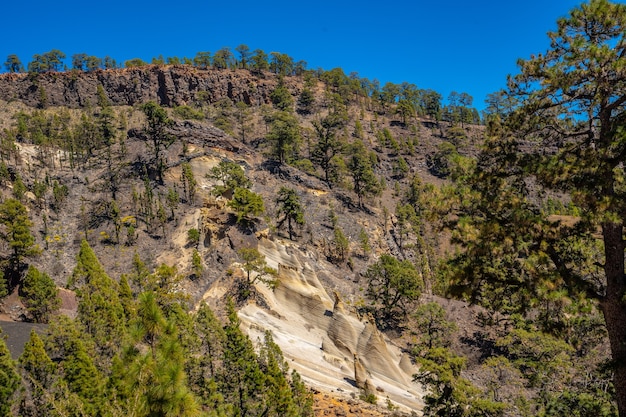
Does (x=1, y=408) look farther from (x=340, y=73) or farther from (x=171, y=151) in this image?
(x=340, y=73)

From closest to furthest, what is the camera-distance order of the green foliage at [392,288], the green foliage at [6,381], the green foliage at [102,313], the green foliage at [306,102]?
the green foliage at [6,381]
the green foliage at [102,313]
the green foliage at [392,288]
the green foliage at [306,102]

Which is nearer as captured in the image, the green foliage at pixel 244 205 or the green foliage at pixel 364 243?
the green foliage at pixel 244 205

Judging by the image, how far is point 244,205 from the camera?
4547 centimetres

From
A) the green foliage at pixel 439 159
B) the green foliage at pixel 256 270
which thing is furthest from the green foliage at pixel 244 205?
the green foliage at pixel 439 159

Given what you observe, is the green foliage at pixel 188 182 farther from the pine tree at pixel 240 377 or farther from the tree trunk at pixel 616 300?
the tree trunk at pixel 616 300

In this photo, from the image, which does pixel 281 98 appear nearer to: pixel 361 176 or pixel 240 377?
pixel 361 176

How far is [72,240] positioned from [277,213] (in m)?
24.6

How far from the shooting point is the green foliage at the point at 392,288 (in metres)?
45.7

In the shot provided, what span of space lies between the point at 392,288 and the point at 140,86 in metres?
96.2

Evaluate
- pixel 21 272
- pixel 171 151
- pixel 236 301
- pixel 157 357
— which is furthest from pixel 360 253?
pixel 157 357

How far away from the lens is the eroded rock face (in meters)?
31.3

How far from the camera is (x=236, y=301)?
35594mm

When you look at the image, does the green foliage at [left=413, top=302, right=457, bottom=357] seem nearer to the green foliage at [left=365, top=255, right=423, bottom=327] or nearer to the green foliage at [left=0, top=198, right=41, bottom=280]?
the green foliage at [left=365, top=255, right=423, bottom=327]

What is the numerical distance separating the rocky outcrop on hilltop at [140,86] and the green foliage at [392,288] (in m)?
78.7
